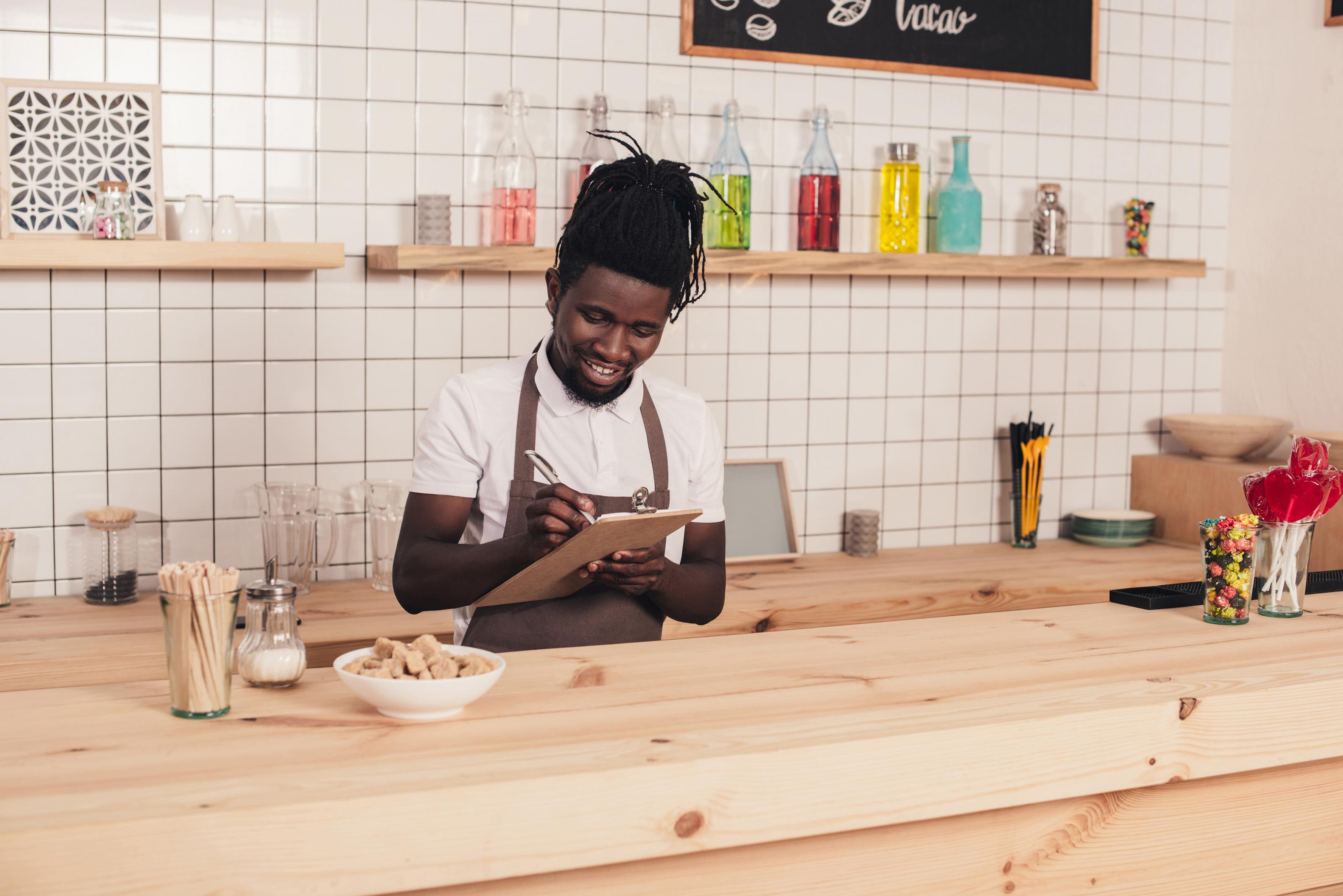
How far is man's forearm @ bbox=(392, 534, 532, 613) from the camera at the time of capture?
182cm

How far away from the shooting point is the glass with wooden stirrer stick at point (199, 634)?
132 cm

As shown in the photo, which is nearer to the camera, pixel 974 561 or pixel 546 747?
pixel 546 747

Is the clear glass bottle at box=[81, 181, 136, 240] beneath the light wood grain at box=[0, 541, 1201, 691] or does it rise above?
above

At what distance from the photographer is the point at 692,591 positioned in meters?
1.96

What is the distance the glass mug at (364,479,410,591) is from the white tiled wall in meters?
0.06

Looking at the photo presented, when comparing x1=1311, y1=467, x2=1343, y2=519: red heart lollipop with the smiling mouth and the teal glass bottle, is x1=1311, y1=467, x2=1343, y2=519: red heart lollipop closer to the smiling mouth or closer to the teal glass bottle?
the smiling mouth

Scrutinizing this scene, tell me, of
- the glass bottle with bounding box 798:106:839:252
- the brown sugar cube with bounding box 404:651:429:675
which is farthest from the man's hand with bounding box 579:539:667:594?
the glass bottle with bounding box 798:106:839:252

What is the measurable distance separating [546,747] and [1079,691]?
693 mm

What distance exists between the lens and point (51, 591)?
106 inches

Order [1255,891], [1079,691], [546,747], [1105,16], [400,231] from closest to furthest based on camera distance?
[546,747], [1079,691], [1255,891], [400,231], [1105,16]

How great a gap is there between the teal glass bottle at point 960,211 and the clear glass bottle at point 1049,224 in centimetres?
22

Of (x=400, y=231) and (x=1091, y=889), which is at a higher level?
(x=400, y=231)

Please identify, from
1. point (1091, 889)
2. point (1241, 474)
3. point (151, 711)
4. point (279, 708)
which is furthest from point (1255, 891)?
point (1241, 474)

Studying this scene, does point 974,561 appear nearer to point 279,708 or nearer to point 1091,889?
point 1091,889
